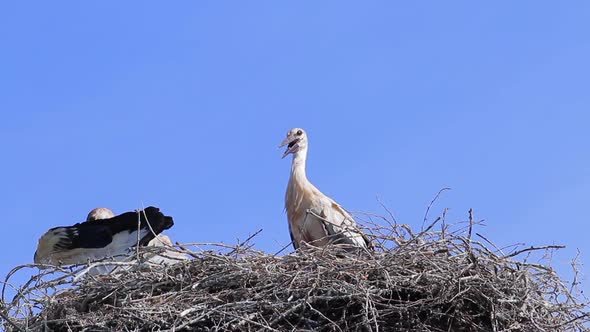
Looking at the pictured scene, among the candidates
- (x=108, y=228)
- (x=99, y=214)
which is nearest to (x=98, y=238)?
(x=108, y=228)

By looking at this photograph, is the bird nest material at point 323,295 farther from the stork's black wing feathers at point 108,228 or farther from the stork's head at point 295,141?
the stork's head at point 295,141

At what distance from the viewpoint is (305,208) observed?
9.70 meters

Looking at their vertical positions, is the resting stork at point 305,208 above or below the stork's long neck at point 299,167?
below

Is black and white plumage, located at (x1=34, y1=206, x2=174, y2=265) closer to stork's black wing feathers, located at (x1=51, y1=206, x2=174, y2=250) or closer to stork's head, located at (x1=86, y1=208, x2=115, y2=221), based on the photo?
stork's black wing feathers, located at (x1=51, y1=206, x2=174, y2=250)

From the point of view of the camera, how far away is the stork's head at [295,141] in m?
10.2

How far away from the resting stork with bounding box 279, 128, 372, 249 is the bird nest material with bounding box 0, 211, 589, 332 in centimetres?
189

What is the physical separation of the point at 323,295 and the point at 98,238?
2.94 m

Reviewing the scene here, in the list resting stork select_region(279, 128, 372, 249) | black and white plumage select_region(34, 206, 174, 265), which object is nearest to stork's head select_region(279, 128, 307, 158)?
resting stork select_region(279, 128, 372, 249)

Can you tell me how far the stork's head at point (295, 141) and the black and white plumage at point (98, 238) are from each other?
145cm

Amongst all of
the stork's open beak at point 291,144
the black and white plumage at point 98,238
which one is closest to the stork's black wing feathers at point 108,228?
the black and white plumage at point 98,238

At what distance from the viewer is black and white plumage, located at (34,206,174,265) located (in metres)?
9.03

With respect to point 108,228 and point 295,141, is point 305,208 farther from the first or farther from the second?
point 108,228

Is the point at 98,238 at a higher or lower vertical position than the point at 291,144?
lower

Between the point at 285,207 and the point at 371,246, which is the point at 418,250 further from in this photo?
the point at 285,207
